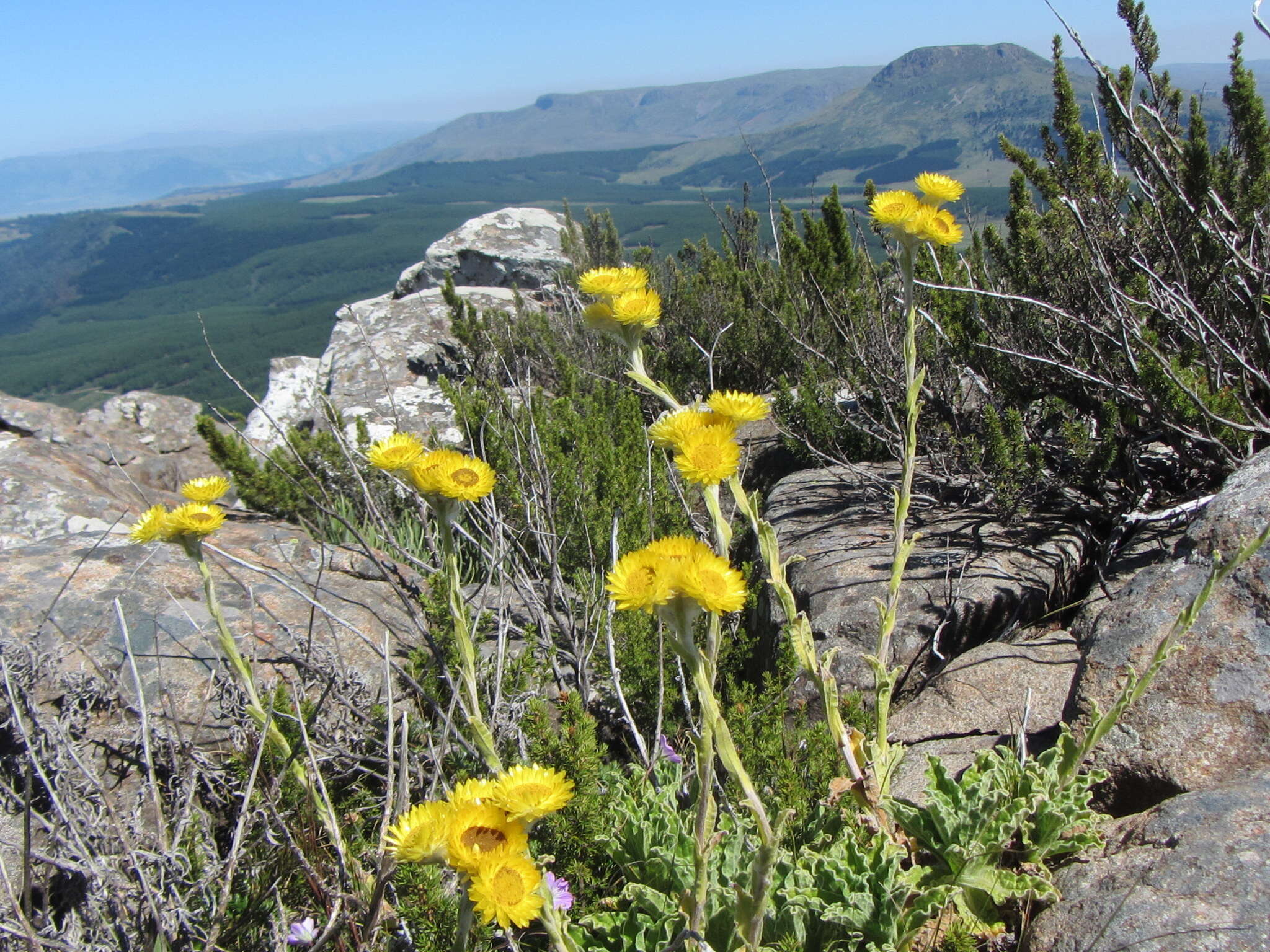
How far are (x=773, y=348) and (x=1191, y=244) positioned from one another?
2.48 metres

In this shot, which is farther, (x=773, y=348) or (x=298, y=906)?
(x=773, y=348)

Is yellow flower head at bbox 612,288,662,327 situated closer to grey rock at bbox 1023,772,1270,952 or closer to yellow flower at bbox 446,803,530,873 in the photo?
yellow flower at bbox 446,803,530,873

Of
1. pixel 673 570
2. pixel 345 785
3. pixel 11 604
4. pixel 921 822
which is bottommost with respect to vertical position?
pixel 345 785

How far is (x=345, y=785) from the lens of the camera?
7.54 feet

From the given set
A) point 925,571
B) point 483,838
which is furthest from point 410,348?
point 483,838

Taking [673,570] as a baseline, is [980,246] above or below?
above

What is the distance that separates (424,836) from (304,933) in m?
0.69

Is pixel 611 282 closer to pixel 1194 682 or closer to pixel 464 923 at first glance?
pixel 464 923

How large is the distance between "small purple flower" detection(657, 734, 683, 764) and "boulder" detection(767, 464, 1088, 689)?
79cm

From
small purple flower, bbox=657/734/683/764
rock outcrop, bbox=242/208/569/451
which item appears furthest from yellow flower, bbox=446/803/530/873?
rock outcrop, bbox=242/208/569/451

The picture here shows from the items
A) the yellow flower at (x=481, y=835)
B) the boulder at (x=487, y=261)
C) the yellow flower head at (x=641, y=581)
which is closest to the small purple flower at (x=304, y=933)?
the yellow flower at (x=481, y=835)

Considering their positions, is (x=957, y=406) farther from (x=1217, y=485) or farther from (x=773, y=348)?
(x=773, y=348)

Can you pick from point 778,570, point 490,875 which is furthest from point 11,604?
point 778,570

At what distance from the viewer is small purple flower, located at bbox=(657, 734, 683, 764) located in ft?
6.68
